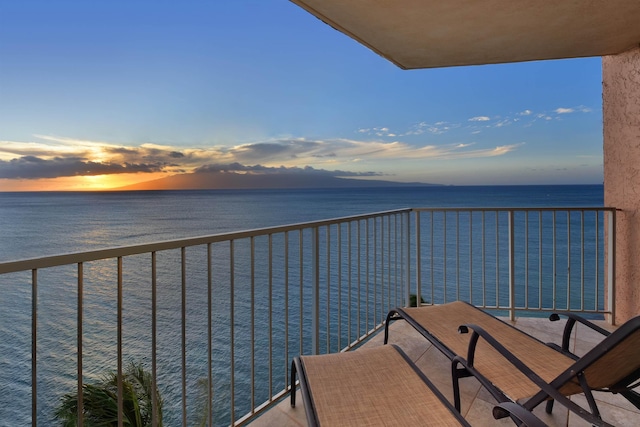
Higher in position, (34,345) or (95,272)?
(34,345)

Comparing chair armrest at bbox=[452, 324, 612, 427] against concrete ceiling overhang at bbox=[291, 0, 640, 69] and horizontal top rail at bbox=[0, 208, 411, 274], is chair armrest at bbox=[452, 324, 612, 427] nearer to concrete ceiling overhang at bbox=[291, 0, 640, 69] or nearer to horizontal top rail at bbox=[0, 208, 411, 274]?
horizontal top rail at bbox=[0, 208, 411, 274]

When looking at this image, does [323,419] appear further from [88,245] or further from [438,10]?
[88,245]

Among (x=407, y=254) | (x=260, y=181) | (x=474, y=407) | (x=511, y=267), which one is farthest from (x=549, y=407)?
(x=260, y=181)

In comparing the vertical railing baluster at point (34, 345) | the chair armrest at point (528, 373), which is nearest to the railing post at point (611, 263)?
the chair armrest at point (528, 373)

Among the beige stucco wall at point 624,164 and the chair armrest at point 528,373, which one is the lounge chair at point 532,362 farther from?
the beige stucco wall at point 624,164

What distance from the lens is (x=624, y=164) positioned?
3543mm

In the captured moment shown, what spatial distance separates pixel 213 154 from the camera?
32.4 m

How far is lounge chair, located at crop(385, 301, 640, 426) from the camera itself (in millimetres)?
1385

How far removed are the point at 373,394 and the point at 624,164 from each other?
3.46 m

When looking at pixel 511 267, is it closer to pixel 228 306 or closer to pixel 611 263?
pixel 611 263

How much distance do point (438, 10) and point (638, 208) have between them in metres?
2.55

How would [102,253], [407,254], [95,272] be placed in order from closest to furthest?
[102,253] → [407,254] → [95,272]

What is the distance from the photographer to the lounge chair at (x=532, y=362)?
54.5 inches

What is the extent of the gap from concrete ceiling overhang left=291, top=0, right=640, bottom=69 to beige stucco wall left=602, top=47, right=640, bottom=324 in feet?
0.78
